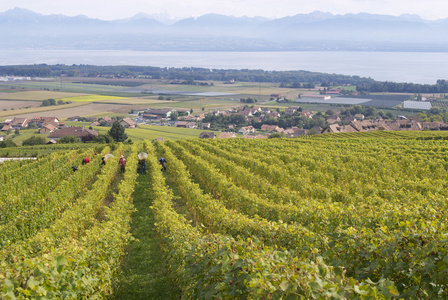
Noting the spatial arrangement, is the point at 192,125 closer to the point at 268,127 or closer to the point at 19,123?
the point at 268,127

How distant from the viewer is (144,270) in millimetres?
11477

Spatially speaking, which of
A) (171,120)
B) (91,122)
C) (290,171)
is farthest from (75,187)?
(171,120)

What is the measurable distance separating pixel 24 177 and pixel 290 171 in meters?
17.5

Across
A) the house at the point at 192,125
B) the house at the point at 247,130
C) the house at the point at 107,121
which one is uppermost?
the house at the point at 107,121

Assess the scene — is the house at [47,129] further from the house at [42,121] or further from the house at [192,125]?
the house at [192,125]

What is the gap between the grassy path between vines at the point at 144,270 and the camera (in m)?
9.84

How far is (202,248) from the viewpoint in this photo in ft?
23.6

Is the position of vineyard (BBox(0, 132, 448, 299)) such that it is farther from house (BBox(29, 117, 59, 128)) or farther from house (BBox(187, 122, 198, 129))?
house (BBox(187, 122, 198, 129))

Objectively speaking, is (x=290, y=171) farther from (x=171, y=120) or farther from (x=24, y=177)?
(x=171, y=120)

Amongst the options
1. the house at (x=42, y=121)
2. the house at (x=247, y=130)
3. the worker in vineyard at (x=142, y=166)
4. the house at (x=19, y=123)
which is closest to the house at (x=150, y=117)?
the house at (x=42, y=121)

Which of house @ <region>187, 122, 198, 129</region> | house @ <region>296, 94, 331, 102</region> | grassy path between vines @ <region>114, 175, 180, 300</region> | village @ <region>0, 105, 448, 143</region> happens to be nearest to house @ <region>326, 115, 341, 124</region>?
village @ <region>0, 105, 448, 143</region>

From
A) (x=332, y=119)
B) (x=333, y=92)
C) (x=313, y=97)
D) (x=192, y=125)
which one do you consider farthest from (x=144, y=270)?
(x=333, y=92)

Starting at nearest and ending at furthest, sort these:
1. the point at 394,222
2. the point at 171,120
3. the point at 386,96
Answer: the point at 394,222
the point at 171,120
the point at 386,96

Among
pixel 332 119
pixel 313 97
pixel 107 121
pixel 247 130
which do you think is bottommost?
pixel 247 130
